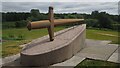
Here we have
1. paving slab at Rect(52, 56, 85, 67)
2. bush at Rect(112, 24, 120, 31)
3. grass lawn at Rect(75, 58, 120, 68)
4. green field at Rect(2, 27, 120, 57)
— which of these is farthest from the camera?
bush at Rect(112, 24, 120, 31)

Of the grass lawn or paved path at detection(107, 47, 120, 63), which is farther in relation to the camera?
paved path at detection(107, 47, 120, 63)

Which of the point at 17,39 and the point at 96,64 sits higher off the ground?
the point at 96,64

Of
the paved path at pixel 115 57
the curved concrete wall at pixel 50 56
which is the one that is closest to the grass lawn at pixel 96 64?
the paved path at pixel 115 57

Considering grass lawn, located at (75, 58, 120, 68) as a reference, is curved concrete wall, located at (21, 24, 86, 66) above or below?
above

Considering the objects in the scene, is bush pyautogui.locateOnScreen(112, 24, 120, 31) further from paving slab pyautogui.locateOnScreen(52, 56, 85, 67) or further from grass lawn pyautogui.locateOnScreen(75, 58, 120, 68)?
grass lawn pyautogui.locateOnScreen(75, 58, 120, 68)

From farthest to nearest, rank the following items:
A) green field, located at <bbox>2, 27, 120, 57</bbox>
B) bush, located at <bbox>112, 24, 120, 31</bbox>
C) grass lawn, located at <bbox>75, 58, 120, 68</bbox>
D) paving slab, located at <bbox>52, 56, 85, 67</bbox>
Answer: bush, located at <bbox>112, 24, 120, 31</bbox>, green field, located at <bbox>2, 27, 120, 57</bbox>, paving slab, located at <bbox>52, 56, 85, 67</bbox>, grass lawn, located at <bbox>75, 58, 120, 68</bbox>

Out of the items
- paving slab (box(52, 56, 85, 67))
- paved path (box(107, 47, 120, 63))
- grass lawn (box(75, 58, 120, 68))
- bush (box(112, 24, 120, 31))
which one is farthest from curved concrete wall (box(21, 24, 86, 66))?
bush (box(112, 24, 120, 31))

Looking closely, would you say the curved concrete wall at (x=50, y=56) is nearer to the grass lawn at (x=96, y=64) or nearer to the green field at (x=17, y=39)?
the grass lawn at (x=96, y=64)

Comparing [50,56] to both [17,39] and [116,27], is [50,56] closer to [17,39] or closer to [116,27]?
[17,39]

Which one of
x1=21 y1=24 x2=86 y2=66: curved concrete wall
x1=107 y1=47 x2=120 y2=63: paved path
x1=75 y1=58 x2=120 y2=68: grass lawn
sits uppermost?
x1=21 y1=24 x2=86 y2=66: curved concrete wall

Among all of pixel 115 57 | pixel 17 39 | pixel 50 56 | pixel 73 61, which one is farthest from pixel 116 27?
pixel 50 56

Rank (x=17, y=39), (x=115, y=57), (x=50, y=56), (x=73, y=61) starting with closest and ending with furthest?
(x=50, y=56) → (x=73, y=61) → (x=115, y=57) → (x=17, y=39)

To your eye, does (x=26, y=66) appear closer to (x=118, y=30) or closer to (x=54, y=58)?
(x=54, y=58)

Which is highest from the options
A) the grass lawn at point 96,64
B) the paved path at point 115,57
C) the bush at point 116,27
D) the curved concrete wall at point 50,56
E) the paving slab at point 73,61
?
the curved concrete wall at point 50,56
